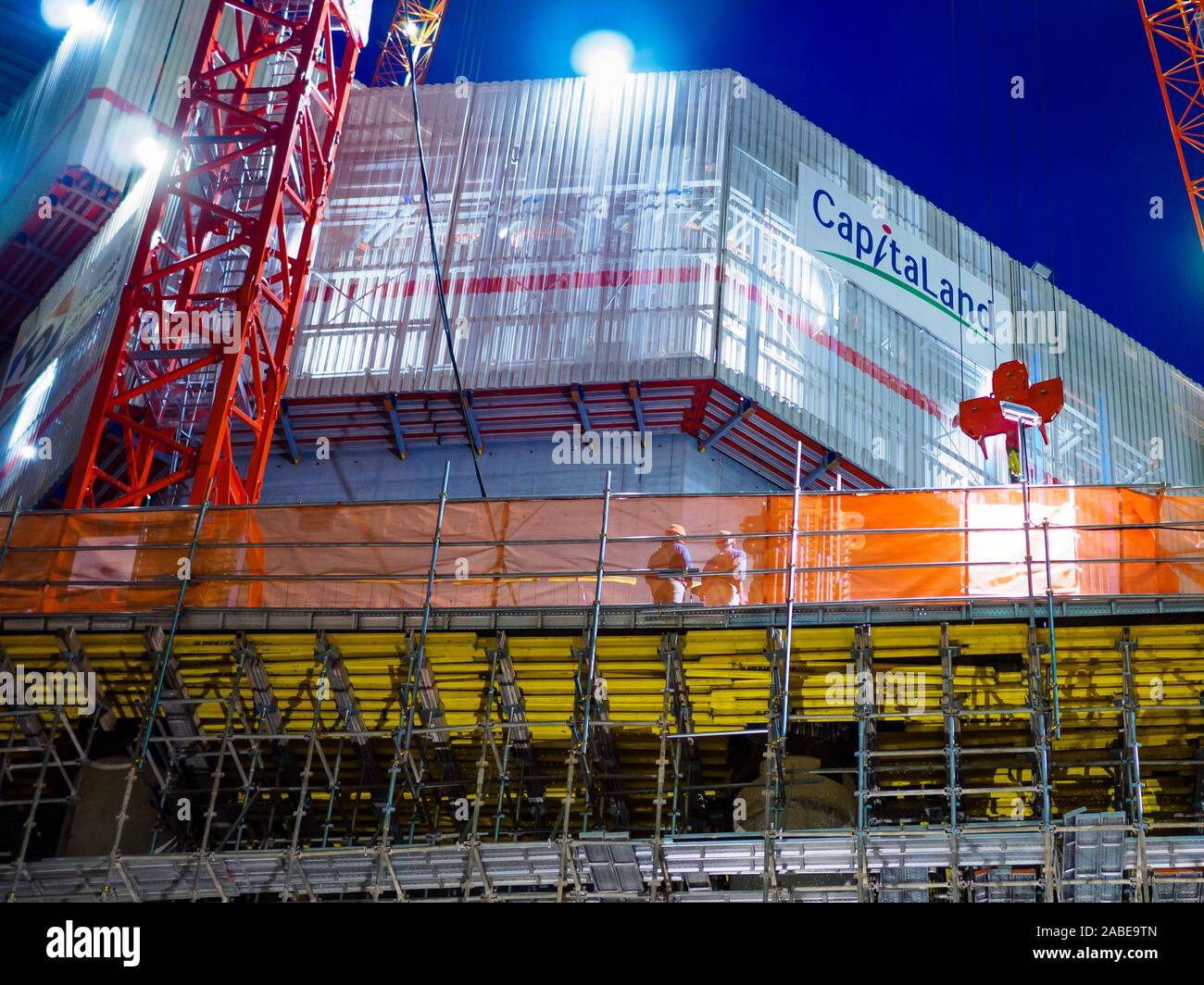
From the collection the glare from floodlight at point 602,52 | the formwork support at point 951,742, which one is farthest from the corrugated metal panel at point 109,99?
the formwork support at point 951,742

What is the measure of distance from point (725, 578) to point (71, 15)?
155ft

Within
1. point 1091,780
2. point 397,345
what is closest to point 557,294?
point 397,345

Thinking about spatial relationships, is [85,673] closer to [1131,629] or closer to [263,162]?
[1131,629]

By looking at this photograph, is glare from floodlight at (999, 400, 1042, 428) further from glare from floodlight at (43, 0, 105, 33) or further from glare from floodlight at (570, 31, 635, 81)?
glare from floodlight at (43, 0, 105, 33)

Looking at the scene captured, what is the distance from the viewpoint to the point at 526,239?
122ft

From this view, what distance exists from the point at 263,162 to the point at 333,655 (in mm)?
20315

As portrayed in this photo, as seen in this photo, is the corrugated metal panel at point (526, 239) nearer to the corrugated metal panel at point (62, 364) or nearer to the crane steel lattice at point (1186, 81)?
the corrugated metal panel at point (62, 364)

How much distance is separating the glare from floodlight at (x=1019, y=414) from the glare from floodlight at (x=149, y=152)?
2479 cm

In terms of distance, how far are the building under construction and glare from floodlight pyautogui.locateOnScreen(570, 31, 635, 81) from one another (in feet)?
66.4

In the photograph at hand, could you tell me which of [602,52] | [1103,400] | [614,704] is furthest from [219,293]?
[602,52]

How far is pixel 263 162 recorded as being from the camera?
3925 centimetres

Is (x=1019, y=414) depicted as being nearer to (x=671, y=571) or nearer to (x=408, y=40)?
(x=671, y=571)
